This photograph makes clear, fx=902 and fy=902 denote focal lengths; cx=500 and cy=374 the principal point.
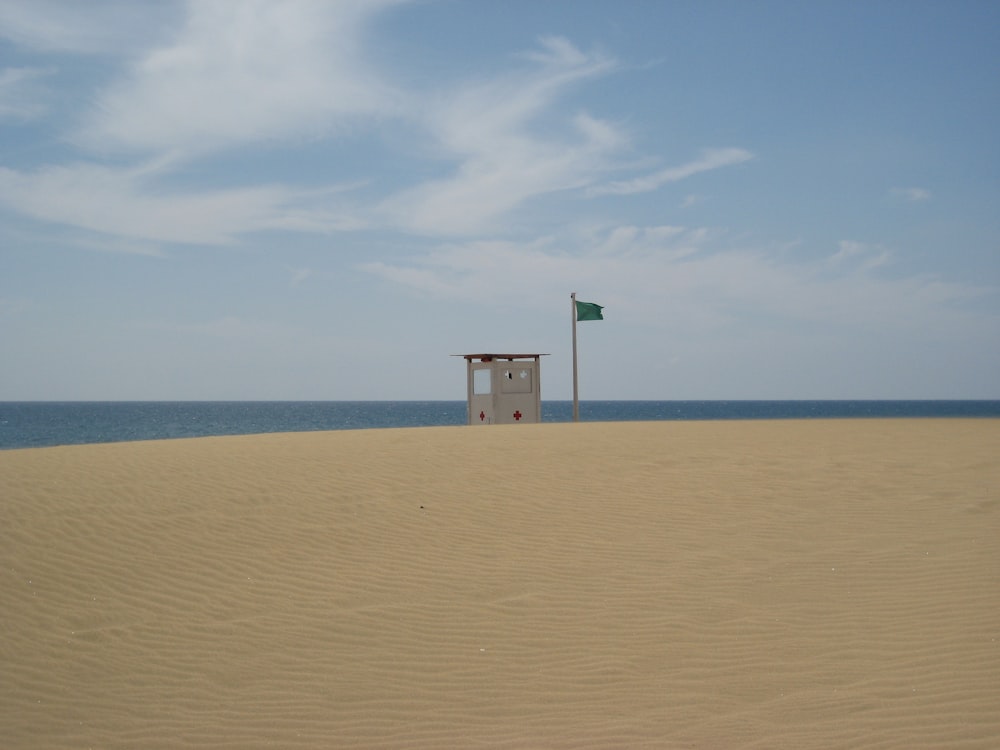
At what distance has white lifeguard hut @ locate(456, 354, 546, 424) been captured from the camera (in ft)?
87.1

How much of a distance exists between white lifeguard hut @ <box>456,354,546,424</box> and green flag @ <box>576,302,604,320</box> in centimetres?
408

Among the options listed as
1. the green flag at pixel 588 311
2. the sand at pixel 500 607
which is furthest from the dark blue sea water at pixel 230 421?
the sand at pixel 500 607

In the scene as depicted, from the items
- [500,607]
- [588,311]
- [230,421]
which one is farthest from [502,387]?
[230,421]

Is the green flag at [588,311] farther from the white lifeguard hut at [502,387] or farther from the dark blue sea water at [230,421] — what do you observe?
the dark blue sea water at [230,421]

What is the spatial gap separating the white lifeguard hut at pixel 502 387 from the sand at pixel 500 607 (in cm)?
1220

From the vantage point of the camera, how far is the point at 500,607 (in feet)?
24.9

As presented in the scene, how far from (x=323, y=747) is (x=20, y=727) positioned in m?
1.95

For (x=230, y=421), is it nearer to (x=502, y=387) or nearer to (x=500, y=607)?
(x=502, y=387)

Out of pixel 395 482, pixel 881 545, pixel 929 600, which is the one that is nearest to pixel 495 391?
pixel 395 482

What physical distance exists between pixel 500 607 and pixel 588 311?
77.4ft

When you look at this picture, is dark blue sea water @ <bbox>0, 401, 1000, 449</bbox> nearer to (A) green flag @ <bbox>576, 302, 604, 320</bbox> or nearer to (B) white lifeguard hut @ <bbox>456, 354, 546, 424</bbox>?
(A) green flag @ <bbox>576, 302, 604, 320</bbox>

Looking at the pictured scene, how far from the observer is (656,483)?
43.0 ft

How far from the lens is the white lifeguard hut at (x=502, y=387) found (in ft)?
87.1

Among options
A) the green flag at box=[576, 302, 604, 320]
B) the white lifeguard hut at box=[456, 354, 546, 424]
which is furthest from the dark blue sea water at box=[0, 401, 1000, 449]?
the white lifeguard hut at box=[456, 354, 546, 424]
